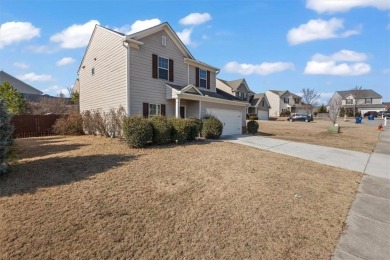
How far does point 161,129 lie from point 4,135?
5811 millimetres

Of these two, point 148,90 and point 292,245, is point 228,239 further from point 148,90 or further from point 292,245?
point 148,90

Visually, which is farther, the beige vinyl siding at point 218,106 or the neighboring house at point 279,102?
the neighboring house at point 279,102

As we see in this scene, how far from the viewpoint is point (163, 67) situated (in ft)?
52.6

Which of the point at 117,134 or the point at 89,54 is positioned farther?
the point at 89,54

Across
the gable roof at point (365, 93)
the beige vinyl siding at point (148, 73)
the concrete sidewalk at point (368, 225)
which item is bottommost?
the concrete sidewalk at point (368, 225)

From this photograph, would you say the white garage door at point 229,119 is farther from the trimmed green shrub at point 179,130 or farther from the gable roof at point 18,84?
the gable roof at point 18,84

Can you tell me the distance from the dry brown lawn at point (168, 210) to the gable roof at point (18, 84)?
35.2 m

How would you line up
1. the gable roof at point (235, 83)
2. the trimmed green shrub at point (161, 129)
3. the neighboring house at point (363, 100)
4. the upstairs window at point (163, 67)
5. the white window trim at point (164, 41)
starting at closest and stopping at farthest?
the trimmed green shrub at point (161, 129), the upstairs window at point (163, 67), the white window trim at point (164, 41), the gable roof at point (235, 83), the neighboring house at point (363, 100)

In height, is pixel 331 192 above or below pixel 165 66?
below

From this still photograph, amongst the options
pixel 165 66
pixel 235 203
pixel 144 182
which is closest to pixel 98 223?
pixel 144 182

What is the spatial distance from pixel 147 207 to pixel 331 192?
4834 millimetres

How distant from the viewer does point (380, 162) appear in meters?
10.5

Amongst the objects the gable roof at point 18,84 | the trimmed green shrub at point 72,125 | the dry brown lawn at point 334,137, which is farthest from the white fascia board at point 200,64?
the gable roof at point 18,84

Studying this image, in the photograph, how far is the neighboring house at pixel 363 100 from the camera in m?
69.2
